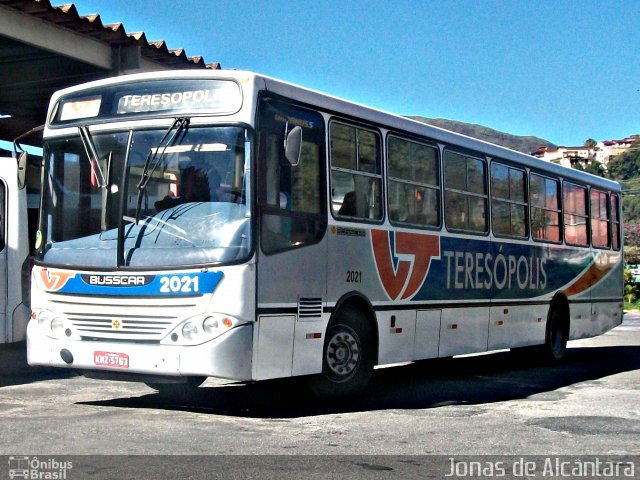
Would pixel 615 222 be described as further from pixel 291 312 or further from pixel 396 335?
pixel 291 312

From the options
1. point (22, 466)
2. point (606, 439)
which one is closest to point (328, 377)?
point (606, 439)

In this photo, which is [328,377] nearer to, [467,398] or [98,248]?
[467,398]

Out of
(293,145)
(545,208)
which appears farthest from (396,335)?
(545,208)

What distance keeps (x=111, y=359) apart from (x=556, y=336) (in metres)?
8.79

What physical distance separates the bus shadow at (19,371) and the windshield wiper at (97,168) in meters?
2.34

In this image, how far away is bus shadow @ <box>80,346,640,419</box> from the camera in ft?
32.1

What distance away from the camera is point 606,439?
8.05 m

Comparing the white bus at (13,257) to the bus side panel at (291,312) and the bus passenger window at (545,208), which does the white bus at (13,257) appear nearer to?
the bus side panel at (291,312)

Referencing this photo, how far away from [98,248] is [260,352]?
1838mm

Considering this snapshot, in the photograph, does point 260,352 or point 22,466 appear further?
point 260,352

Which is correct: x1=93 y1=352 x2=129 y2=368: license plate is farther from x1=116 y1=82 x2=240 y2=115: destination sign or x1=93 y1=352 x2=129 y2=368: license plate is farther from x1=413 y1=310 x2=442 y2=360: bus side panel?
x1=413 y1=310 x2=442 y2=360: bus side panel

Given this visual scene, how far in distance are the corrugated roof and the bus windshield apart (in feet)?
21.4

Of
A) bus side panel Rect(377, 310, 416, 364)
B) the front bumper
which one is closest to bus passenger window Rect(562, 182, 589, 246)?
bus side panel Rect(377, 310, 416, 364)

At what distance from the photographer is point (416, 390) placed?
11.6 metres
